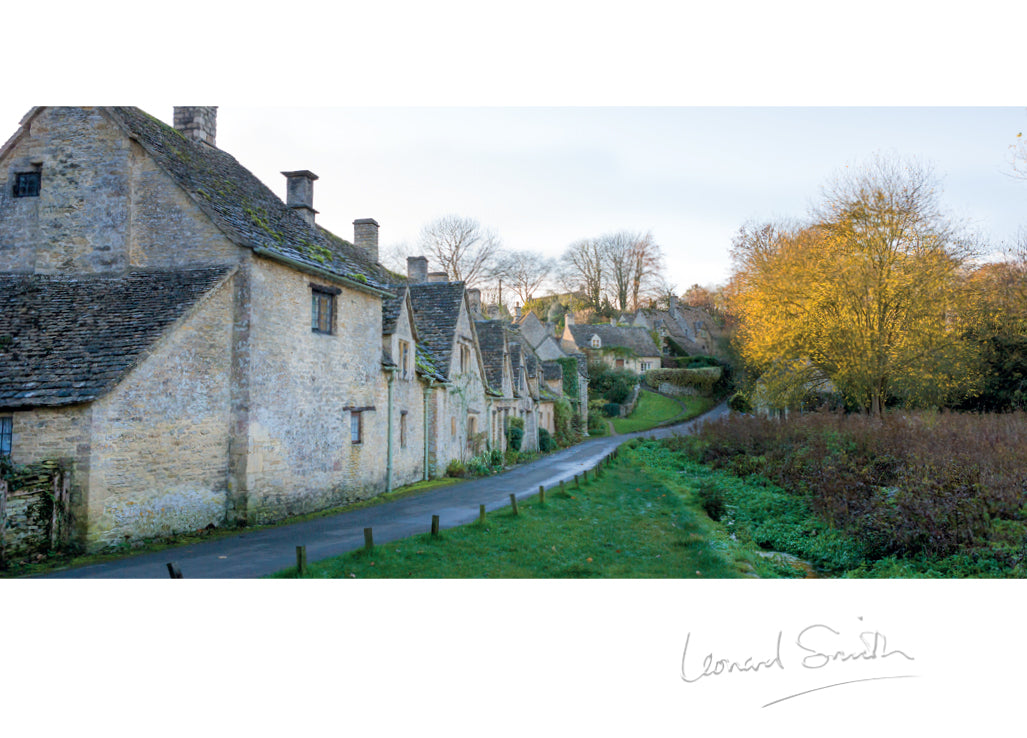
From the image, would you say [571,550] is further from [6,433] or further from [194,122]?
[194,122]

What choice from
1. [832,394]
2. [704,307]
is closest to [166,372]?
[832,394]

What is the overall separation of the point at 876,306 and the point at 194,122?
23.2 m

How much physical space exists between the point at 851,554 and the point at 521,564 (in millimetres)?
5346

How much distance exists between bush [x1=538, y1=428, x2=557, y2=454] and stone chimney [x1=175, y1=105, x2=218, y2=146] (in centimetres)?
2770

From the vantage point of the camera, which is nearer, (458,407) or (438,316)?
(458,407)

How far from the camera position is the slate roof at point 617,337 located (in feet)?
229

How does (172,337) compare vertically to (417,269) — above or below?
below

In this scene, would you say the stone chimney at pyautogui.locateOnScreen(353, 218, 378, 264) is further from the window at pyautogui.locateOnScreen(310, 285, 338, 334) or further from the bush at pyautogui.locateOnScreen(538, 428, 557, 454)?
the bush at pyautogui.locateOnScreen(538, 428, 557, 454)

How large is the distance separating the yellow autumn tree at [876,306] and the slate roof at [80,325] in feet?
67.7

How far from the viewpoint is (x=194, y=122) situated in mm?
18047

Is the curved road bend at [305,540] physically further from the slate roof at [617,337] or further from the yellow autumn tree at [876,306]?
the slate roof at [617,337]

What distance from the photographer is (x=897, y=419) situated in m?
16.9

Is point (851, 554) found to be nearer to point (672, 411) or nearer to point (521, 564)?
point (521, 564)

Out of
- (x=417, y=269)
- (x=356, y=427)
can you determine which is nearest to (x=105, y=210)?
(x=356, y=427)
